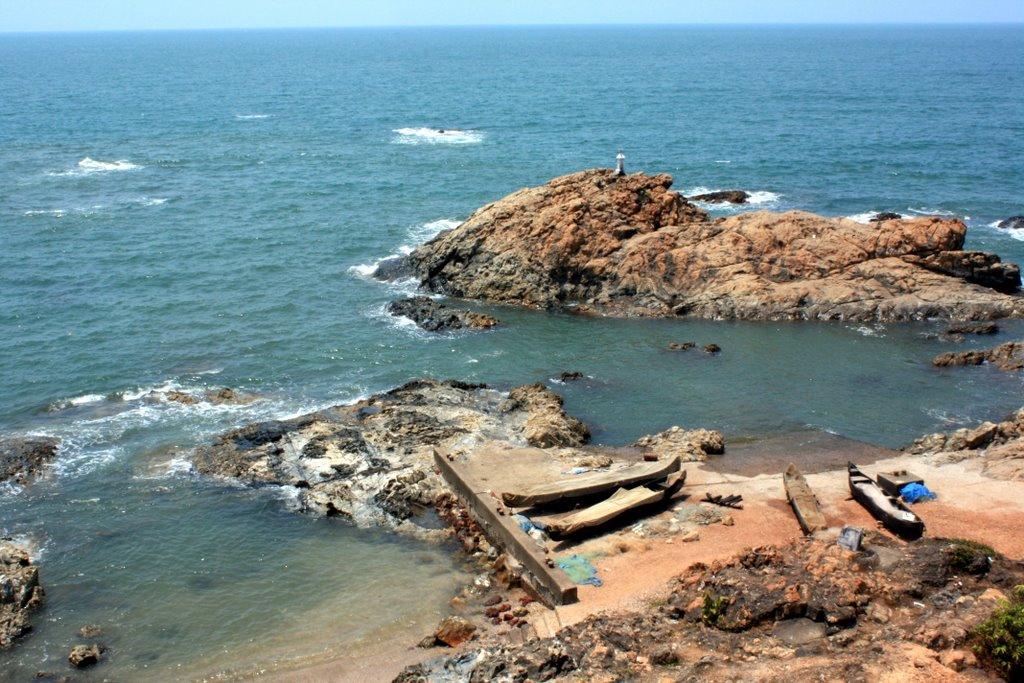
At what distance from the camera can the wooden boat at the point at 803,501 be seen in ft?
65.1

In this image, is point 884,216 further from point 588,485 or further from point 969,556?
point 969,556

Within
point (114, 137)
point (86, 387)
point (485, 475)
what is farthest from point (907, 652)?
point (114, 137)

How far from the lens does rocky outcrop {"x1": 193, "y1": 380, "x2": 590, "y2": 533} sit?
23625 mm

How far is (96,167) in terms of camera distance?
6612 centimetres

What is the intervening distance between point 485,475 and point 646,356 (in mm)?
11807

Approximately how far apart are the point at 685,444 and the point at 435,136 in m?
59.8

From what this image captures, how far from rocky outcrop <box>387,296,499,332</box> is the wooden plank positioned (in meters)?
12.8

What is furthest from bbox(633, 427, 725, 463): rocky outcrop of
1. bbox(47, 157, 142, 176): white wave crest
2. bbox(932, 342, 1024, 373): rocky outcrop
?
bbox(47, 157, 142, 176): white wave crest

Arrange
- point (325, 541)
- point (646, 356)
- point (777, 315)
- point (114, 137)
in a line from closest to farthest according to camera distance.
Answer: point (325, 541) < point (646, 356) < point (777, 315) < point (114, 137)

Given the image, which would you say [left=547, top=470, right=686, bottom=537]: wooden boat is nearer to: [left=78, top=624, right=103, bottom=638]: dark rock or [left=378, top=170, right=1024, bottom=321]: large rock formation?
[left=78, top=624, right=103, bottom=638]: dark rock

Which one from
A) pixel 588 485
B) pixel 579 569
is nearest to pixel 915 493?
pixel 588 485

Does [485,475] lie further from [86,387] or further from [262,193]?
[262,193]

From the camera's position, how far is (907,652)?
586 inches

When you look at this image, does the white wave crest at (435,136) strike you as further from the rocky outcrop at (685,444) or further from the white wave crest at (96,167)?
the rocky outcrop at (685,444)
